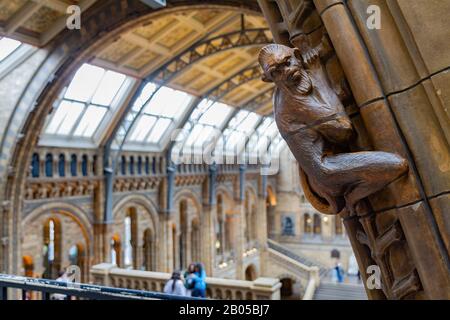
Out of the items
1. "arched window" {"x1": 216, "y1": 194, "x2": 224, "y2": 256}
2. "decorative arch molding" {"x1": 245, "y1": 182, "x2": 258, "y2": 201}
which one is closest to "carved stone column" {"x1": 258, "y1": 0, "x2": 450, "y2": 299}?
"arched window" {"x1": 216, "y1": 194, "x2": 224, "y2": 256}

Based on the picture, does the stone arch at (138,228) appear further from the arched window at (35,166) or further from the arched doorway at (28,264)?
the arched window at (35,166)

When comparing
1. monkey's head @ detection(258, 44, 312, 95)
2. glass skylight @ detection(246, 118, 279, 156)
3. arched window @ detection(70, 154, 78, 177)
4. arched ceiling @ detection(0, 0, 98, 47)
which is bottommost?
monkey's head @ detection(258, 44, 312, 95)

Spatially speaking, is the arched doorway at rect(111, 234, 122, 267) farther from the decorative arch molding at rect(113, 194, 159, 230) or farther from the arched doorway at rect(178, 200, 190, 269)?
the arched doorway at rect(178, 200, 190, 269)

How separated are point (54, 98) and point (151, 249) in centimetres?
977

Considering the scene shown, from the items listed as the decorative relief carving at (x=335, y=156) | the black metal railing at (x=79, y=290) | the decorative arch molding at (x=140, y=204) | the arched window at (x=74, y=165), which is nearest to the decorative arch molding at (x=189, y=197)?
the decorative arch molding at (x=140, y=204)

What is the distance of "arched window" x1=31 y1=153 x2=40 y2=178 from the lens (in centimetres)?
1288

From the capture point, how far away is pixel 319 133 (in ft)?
5.12

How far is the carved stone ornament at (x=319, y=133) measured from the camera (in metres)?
1.48

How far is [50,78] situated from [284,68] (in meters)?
10.7

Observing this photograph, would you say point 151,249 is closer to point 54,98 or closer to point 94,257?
point 94,257

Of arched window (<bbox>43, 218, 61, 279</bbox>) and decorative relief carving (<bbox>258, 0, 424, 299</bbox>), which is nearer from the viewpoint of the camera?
decorative relief carving (<bbox>258, 0, 424, 299</bbox>)

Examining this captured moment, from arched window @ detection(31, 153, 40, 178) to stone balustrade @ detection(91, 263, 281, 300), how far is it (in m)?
4.54

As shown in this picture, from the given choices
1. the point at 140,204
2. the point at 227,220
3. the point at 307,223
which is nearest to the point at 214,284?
the point at 140,204
